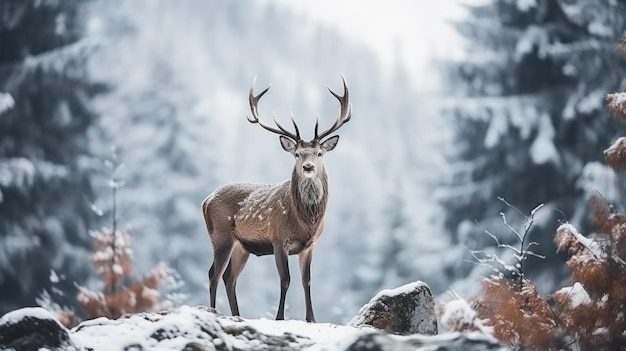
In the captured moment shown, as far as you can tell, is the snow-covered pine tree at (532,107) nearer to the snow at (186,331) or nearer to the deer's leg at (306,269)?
the deer's leg at (306,269)

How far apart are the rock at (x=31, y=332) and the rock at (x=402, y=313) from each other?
9.17ft

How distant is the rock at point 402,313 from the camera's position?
28.8ft

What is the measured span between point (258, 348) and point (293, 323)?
1.19 m

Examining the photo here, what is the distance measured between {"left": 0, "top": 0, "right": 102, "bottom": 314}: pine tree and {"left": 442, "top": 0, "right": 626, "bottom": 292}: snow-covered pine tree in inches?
352

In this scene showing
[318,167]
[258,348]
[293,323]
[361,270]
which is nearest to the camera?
[258,348]

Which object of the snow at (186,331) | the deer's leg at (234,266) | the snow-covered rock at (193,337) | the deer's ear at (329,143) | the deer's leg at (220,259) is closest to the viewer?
the snow-covered rock at (193,337)

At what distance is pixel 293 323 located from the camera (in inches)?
317

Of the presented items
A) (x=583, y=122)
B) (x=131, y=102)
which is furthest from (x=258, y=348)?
(x=131, y=102)

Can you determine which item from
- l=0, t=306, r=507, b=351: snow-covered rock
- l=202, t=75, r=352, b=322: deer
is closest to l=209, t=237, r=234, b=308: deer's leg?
l=202, t=75, r=352, b=322: deer

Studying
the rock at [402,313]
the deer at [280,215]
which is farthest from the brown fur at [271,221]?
the rock at [402,313]

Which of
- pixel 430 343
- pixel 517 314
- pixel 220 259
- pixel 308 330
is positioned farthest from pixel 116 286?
pixel 430 343

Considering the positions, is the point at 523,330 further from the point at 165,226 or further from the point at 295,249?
the point at 165,226

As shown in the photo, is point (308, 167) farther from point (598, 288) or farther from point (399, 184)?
point (399, 184)

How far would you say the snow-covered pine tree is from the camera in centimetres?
2022
